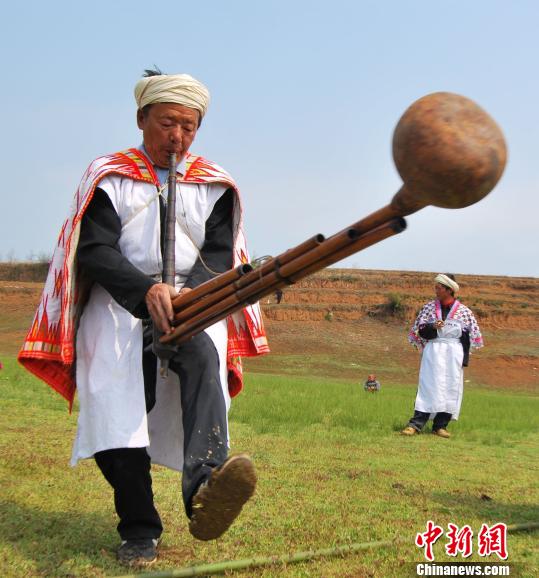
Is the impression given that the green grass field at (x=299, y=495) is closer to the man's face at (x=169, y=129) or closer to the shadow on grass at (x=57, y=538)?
the shadow on grass at (x=57, y=538)

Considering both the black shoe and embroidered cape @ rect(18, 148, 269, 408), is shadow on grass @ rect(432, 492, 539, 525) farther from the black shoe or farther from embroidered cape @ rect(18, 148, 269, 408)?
the black shoe

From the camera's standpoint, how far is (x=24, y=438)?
694 centimetres

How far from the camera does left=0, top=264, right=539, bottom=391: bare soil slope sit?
33.4 m

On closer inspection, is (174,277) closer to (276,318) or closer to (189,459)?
(189,459)

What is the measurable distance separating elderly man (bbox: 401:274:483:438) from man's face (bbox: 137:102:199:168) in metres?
7.12

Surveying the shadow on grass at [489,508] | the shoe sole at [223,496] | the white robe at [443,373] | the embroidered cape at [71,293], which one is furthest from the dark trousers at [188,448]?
the white robe at [443,373]

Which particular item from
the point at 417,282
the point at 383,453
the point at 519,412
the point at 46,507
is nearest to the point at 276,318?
the point at 417,282

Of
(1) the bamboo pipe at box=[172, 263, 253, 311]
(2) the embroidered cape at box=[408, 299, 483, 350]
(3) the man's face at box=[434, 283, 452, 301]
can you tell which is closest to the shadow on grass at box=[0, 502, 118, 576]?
(1) the bamboo pipe at box=[172, 263, 253, 311]

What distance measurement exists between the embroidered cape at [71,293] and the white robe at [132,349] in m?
0.06

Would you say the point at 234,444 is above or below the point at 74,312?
below

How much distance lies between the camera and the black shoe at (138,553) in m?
3.77

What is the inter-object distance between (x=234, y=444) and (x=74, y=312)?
4.07 metres

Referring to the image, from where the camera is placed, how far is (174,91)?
157 inches

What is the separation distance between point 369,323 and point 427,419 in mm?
32454
